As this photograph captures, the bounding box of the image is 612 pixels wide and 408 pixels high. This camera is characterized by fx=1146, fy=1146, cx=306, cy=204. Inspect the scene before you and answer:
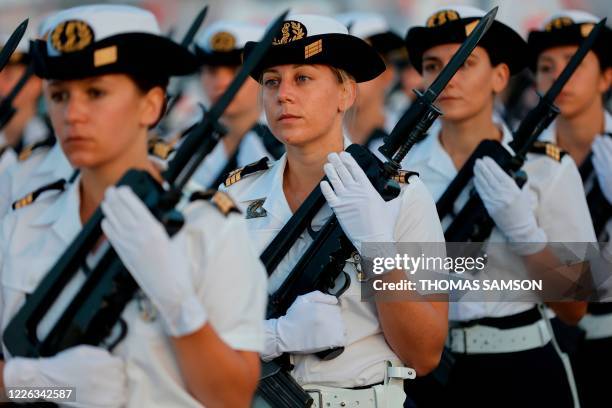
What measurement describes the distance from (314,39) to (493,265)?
1530mm

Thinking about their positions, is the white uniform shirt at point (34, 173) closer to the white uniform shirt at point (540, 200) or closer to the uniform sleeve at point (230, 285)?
the white uniform shirt at point (540, 200)

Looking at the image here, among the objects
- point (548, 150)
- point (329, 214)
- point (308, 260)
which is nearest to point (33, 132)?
point (548, 150)

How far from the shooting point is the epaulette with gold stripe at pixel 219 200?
3.19 meters

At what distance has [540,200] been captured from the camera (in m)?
5.28

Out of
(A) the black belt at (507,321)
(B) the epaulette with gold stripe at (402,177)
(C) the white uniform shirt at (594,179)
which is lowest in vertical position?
(A) the black belt at (507,321)

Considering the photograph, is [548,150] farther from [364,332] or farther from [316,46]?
[364,332]

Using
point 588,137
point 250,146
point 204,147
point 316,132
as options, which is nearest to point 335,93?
point 316,132

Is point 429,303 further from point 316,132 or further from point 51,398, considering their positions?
point 51,398

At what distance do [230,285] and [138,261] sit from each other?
0.28 metres

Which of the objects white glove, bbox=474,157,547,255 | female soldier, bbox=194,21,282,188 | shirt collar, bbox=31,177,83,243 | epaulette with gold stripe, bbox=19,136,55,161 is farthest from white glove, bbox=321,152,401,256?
female soldier, bbox=194,21,282,188

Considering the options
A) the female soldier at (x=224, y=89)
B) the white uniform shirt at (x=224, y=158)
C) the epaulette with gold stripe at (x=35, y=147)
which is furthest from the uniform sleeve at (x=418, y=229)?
the female soldier at (x=224, y=89)

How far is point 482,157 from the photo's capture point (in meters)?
5.23

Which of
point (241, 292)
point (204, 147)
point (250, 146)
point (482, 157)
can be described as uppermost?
point (204, 147)

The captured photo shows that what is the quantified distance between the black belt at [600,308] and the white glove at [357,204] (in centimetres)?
230
